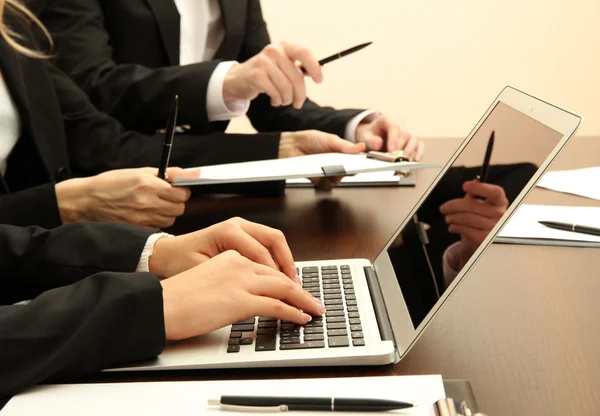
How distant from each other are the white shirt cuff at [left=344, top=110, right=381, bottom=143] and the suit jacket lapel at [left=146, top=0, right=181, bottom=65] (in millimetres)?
456

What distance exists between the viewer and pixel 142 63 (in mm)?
1596

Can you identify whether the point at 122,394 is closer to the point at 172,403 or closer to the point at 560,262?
the point at 172,403

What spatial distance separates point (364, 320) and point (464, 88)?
2182 mm

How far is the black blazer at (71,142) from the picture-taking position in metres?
1.17

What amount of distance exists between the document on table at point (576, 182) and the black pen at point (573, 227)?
0.21 meters

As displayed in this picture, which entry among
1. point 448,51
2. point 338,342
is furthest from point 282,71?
point 448,51

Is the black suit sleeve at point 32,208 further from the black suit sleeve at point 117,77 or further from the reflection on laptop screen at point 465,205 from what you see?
the reflection on laptop screen at point 465,205

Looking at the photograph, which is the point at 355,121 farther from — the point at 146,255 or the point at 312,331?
the point at 312,331

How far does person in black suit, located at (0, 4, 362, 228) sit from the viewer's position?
1.02 meters

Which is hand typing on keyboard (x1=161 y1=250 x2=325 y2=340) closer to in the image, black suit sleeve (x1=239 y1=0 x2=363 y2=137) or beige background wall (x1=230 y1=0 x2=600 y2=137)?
black suit sleeve (x1=239 y1=0 x2=363 y2=137)

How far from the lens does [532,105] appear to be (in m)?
0.72

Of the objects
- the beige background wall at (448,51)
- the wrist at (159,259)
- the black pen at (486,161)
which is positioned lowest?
the beige background wall at (448,51)

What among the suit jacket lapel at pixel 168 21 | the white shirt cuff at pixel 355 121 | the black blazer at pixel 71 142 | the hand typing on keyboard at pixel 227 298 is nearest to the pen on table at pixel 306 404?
the hand typing on keyboard at pixel 227 298

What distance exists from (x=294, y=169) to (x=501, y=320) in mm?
446
